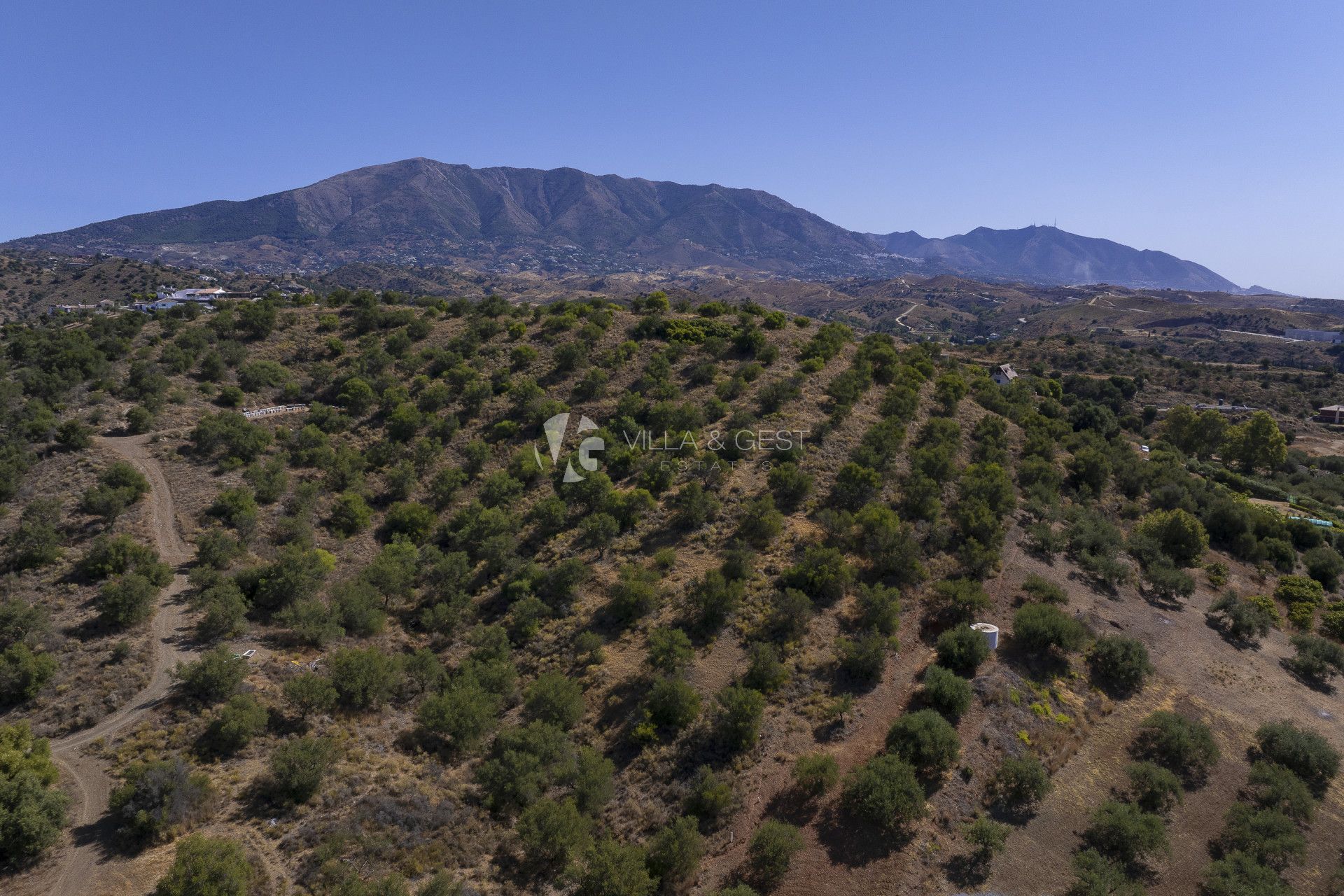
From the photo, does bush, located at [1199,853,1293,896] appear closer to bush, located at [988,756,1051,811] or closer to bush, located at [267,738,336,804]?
bush, located at [988,756,1051,811]

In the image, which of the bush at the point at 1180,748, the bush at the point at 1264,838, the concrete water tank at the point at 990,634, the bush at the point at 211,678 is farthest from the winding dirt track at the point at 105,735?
the bush at the point at 1180,748

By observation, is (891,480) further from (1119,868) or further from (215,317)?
(215,317)

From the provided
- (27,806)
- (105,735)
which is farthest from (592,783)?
(105,735)

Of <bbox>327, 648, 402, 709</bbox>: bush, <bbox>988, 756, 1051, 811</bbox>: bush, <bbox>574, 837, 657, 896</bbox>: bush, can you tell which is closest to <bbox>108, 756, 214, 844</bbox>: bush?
<bbox>327, 648, 402, 709</bbox>: bush

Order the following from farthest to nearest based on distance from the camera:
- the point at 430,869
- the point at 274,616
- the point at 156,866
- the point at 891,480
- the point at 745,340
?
the point at 745,340
the point at 891,480
the point at 274,616
the point at 430,869
the point at 156,866

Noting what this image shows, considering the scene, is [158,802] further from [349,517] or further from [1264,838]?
[1264,838]

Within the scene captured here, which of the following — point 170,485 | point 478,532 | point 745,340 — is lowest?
point 478,532

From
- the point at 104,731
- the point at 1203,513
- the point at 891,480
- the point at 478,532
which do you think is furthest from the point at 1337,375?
the point at 104,731
